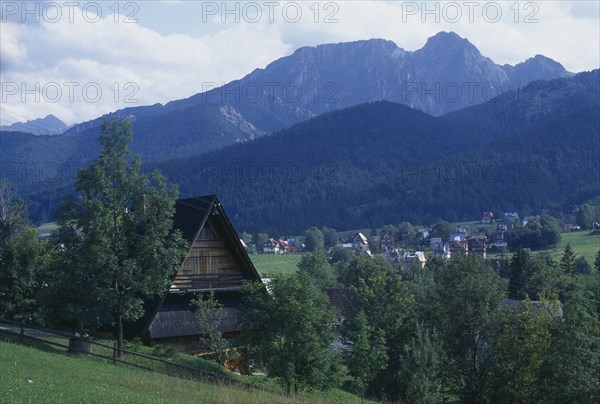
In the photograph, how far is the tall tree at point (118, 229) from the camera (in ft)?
89.2

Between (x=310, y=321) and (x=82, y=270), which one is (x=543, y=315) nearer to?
(x=310, y=321)

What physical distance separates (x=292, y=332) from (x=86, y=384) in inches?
333

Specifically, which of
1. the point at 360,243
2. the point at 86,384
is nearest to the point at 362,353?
the point at 86,384

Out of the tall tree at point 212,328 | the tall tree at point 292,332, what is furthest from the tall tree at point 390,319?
the tall tree at point 292,332

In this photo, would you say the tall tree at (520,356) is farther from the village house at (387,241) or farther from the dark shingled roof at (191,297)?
→ the village house at (387,241)

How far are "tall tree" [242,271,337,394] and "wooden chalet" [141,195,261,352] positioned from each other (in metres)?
5.83

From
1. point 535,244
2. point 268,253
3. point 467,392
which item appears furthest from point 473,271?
point 268,253

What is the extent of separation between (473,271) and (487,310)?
219cm

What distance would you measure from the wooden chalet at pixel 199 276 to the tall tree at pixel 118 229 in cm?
409

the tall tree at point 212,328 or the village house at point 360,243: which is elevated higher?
the village house at point 360,243

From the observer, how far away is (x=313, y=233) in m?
169

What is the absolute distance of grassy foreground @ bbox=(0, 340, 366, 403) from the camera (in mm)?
16484

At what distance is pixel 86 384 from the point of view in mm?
19000

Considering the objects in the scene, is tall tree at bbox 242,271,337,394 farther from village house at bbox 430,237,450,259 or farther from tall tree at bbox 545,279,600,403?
village house at bbox 430,237,450,259
